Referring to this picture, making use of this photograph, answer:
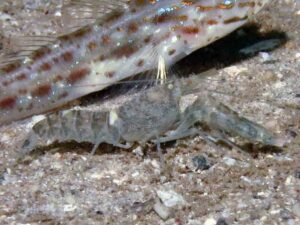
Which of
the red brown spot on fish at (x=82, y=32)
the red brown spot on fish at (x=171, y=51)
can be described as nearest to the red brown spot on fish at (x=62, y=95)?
the red brown spot on fish at (x=82, y=32)

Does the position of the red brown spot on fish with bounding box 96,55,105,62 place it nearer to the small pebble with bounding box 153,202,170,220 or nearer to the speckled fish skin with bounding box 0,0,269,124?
the speckled fish skin with bounding box 0,0,269,124

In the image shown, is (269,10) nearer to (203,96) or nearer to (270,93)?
(270,93)

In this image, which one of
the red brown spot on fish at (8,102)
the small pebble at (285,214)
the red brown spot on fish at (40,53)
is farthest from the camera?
the red brown spot on fish at (40,53)

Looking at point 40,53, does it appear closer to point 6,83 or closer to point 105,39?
point 6,83

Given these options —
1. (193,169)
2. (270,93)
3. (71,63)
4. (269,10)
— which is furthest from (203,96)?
(269,10)

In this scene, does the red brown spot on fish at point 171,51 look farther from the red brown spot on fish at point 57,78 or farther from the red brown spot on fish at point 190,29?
the red brown spot on fish at point 57,78

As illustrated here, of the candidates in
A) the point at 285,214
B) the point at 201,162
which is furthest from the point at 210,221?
the point at 201,162
